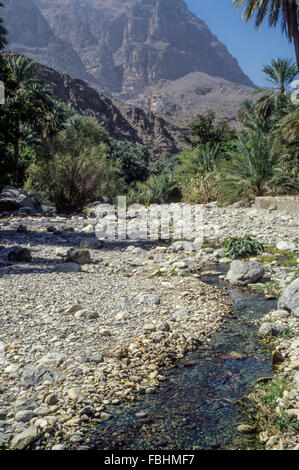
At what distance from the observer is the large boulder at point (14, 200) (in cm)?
1303

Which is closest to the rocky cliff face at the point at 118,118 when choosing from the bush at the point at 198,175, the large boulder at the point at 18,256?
the bush at the point at 198,175

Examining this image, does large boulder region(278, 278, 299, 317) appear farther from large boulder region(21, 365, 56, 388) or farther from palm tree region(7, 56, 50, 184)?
Answer: palm tree region(7, 56, 50, 184)

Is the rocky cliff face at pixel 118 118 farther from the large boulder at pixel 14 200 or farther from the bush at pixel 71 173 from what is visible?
the large boulder at pixel 14 200

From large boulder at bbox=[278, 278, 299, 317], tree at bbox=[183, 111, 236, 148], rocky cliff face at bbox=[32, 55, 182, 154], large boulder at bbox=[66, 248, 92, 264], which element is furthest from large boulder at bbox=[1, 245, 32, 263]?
rocky cliff face at bbox=[32, 55, 182, 154]

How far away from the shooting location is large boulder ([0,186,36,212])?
13.0 metres

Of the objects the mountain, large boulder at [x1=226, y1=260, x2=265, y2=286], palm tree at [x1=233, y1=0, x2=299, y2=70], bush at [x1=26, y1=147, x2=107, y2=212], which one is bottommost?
large boulder at [x1=226, y1=260, x2=265, y2=286]

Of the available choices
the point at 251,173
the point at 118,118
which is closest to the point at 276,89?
the point at 251,173

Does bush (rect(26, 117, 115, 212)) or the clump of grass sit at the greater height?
bush (rect(26, 117, 115, 212))

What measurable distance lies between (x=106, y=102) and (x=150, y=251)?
252ft

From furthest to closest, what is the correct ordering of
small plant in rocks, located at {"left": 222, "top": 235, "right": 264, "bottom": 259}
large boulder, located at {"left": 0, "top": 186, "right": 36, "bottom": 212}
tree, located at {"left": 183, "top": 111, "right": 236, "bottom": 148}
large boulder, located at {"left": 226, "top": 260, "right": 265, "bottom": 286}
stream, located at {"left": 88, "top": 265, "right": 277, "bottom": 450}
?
tree, located at {"left": 183, "top": 111, "right": 236, "bottom": 148}, large boulder, located at {"left": 0, "top": 186, "right": 36, "bottom": 212}, small plant in rocks, located at {"left": 222, "top": 235, "right": 264, "bottom": 259}, large boulder, located at {"left": 226, "top": 260, "right": 265, "bottom": 286}, stream, located at {"left": 88, "top": 265, "right": 277, "bottom": 450}

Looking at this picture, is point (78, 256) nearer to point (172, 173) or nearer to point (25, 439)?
point (25, 439)

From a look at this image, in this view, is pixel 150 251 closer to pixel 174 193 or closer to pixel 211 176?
pixel 211 176

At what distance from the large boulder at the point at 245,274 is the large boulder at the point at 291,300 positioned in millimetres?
1278

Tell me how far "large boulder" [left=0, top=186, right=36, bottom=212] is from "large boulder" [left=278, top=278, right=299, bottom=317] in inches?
429
